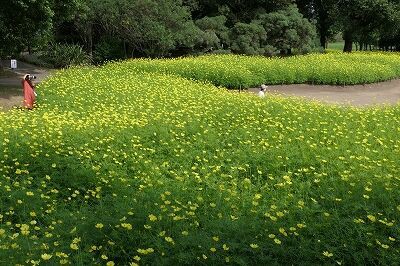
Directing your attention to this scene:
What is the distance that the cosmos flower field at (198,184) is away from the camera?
444cm

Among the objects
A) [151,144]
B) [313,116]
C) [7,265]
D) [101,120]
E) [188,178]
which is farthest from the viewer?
[313,116]

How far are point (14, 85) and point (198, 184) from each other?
1480 centimetres

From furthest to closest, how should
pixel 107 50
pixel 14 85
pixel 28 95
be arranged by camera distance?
pixel 107 50
pixel 14 85
pixel 28 95

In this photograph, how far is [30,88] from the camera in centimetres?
1198

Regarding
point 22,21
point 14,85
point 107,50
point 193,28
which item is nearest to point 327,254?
point 22,21

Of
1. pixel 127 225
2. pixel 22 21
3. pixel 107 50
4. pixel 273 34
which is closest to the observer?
pixel 127 225

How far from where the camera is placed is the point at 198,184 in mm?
6543

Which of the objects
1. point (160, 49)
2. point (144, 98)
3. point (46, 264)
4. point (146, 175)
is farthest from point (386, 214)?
point (160, 49)

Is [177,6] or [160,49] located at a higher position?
[177,6]

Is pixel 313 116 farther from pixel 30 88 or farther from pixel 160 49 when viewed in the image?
pixel 160 49

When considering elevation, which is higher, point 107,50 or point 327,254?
point 107,50

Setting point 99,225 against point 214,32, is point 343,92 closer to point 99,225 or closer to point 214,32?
point 214,32

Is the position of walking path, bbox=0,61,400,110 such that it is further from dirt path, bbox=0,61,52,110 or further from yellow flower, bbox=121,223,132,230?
yellow flower, bbox=121,223,132,230

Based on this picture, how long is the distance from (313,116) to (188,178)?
193 inches
